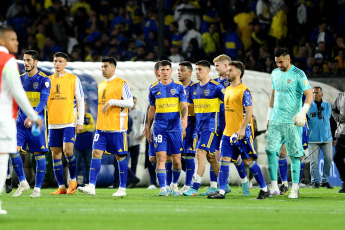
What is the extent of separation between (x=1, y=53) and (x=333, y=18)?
15.5 metres

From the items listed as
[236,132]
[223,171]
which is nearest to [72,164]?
[223,171]

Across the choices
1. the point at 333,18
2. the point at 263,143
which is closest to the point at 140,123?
the point at 263,143

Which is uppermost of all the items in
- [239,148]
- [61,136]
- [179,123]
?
[179,123]

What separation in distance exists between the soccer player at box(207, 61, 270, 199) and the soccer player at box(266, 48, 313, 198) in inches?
12.7

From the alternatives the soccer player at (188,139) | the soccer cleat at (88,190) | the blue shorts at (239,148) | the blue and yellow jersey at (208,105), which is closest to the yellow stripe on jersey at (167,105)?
the blue and yellow jersey at (208,105)

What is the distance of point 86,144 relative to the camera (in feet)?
54.0

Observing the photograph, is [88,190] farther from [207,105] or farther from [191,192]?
[207,105]

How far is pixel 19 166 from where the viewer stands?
42.0 ft

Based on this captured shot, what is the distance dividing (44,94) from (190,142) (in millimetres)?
2744

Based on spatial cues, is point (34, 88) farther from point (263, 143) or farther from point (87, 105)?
point (263, 143)

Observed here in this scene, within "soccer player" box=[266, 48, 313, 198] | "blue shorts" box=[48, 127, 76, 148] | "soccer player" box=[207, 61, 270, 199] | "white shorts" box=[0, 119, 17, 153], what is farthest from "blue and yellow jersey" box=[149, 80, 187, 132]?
"white shorts" box=[0, 119, 17, 153]

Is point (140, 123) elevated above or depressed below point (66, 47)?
below

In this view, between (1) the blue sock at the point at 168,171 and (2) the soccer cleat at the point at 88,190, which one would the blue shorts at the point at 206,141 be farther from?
(2) the soccer cleat at the point at 88,190

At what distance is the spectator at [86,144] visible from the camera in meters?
16.4
